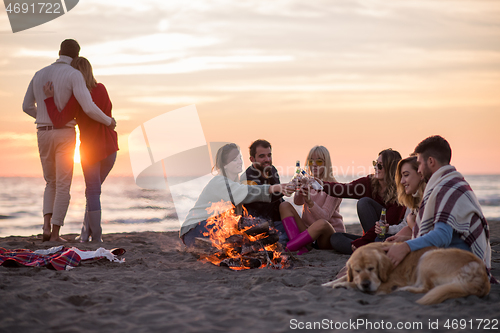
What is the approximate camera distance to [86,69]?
22.9 feet

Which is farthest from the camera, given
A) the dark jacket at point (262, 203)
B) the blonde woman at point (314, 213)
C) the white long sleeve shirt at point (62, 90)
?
the white long sleeve shirt at point (62, 90)

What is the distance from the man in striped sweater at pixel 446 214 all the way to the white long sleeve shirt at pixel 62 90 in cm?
491

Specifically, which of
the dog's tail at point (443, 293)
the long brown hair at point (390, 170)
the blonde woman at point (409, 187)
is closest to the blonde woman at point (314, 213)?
the long brown hair at point (390, 170)

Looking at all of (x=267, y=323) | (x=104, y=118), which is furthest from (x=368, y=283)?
(x=104, y=118)

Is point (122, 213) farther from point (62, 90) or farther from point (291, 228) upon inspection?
point (291, 228)

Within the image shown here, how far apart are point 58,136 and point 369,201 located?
485 cm

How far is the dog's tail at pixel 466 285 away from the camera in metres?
3.51

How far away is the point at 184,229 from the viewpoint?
5992 millimetres

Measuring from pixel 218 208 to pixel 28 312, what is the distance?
2779 millimetres

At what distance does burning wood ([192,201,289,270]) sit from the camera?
5.30 metres

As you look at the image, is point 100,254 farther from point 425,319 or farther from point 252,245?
point 425,319

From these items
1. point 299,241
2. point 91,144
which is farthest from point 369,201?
point 91,144

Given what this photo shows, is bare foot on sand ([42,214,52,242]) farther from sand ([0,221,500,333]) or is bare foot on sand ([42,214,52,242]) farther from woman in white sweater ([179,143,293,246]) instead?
woman in white sweater ([179,143,293,246])

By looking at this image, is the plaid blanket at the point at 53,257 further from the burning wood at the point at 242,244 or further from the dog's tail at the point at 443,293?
the dog's tail at the point at 443,293
